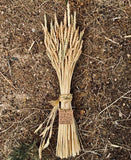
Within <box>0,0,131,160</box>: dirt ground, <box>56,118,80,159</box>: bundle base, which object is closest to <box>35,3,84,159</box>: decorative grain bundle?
<box>56,118,80,159</box>: bundle base

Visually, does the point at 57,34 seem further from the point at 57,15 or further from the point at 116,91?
the point at 116,91

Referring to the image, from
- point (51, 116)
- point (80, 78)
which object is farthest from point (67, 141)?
point (80, 78)

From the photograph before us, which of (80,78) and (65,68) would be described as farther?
(80,78)

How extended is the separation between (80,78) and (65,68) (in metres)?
0.18

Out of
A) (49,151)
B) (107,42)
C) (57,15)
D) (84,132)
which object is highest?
(57,15)

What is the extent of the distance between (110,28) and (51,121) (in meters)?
0.79

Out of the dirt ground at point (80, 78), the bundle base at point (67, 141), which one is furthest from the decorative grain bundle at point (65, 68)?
the dirt ground at point (80, 78)

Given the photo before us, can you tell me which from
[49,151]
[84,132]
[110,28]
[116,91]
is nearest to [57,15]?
[110,28]

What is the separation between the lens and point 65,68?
1.32 meters

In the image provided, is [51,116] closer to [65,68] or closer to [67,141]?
[67,141]

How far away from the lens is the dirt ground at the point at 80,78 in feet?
4.69

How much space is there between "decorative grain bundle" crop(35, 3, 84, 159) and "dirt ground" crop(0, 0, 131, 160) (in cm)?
11

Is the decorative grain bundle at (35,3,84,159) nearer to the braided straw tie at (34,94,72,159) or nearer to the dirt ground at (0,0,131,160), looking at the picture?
the braided straw tie at (34,94,72,159)

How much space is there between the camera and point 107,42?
143 cm
